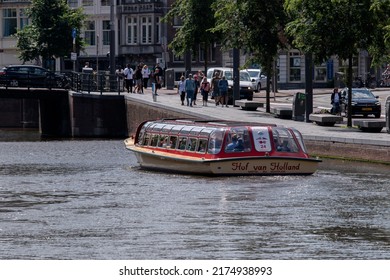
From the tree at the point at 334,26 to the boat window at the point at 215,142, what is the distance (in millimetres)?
11609

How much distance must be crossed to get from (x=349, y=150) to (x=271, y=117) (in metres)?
14.6

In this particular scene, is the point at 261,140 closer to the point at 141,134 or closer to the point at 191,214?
the point at 141,134

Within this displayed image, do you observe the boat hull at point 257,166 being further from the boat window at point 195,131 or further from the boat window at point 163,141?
the boat window at point 163,141

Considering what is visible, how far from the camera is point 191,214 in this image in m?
36.2

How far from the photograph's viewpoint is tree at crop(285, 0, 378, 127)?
184 feet

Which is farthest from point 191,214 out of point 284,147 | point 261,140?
point 284,147

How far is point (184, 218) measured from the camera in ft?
116

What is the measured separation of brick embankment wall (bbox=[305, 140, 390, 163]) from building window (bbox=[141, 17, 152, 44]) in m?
63.4

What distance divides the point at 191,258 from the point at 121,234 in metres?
3.83

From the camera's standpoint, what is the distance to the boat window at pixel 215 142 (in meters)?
45.4

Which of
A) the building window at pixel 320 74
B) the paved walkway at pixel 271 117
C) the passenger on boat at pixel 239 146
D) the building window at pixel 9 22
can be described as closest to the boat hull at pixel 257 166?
the passenger on boat at pixel 239 146

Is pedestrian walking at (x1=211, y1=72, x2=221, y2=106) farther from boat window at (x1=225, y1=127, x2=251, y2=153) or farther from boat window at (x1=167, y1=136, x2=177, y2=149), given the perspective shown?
boat window at (x1=225, y1=127, x2=251, y2=153)

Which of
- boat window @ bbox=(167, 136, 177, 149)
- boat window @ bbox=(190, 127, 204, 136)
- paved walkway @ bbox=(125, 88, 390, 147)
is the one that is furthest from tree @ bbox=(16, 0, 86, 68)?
boat window @ bbox=(190, 127, 204, 136)

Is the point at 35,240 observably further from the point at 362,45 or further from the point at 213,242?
the point at 362,45
